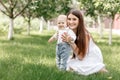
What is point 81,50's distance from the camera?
8.32m

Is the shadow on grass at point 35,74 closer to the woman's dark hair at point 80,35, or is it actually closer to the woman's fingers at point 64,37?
the woman's dark hair at point 80,35

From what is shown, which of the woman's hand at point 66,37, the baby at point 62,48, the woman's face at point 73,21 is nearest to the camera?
the woman's hand at point 66,37

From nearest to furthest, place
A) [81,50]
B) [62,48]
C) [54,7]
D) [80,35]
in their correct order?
[80,35] < [81,50] < [62,48] < [54,7]

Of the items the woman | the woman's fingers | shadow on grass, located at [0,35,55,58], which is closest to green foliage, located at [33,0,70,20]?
shadow on grass, located at [0,35,55,58]

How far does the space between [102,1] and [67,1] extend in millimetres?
6633

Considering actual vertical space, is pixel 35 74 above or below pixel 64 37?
below

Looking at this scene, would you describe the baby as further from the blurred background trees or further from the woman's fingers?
the blurred background trees

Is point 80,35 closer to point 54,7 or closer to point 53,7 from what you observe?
point 53,7

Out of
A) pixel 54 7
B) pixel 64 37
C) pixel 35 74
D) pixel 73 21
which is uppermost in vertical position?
pixel 73 21

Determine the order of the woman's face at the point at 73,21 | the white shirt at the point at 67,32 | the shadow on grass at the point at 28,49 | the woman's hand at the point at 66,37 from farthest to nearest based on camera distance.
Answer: the shadow on grass at the point at 28,49
the woman's face at the point at 73,21
the white shirt at the point at 67,32
the woman's hand at the point at 66,37

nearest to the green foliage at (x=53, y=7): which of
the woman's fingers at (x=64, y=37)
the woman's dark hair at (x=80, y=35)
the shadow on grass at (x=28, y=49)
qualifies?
the shadow on grass at (x=28, y=49)

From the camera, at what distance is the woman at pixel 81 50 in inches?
323

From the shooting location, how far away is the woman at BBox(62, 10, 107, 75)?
821 cm

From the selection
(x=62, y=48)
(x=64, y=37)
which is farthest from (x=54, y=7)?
(x=64, y=37)
